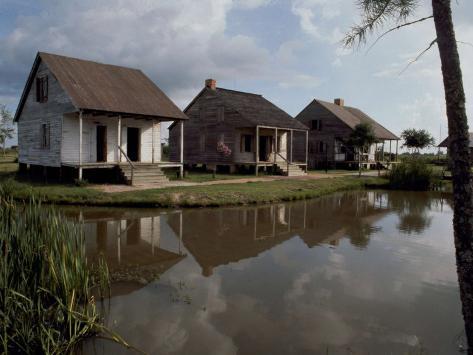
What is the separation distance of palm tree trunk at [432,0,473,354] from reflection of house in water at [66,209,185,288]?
4.74 metres

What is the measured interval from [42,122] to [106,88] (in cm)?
411

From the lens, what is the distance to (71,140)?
2050 centimetres

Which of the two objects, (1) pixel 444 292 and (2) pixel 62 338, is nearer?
(2) pixel 62 338

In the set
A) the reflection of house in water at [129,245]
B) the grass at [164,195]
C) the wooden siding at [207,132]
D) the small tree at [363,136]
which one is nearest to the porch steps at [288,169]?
the wooden siding at [207,132]

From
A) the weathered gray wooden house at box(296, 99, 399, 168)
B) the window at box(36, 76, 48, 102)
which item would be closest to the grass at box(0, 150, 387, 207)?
the window at box(36, 76, 48, 102)

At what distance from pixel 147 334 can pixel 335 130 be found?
35564 mm

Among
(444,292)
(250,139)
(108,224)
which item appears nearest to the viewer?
(444,292)

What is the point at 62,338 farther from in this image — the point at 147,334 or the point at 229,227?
the point at 229,227

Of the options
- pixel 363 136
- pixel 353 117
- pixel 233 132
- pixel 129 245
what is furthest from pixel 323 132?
pixel 129 245

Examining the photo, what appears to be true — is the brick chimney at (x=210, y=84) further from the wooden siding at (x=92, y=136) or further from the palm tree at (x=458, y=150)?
the palm tree at (x=458, y=150)

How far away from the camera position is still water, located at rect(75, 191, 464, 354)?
209 inches

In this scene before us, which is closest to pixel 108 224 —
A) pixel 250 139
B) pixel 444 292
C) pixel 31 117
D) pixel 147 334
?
pixel 147 334

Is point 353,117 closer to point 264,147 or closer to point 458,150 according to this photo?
point 264,147

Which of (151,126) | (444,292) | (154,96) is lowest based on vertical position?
(444,292)
